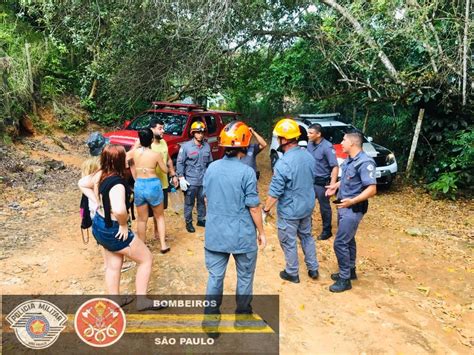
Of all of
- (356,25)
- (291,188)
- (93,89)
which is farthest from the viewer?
(93,89)

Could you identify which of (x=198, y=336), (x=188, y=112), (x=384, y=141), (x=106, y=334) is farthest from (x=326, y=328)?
(x=384, y=141)

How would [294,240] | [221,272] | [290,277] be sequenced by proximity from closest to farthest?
[221,272]
[294,240]
[290,277]

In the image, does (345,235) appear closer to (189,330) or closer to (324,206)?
(324,206)

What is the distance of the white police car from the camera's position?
889cm

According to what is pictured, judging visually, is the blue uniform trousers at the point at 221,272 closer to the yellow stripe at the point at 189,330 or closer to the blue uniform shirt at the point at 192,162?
the yellow stripe at the point at 189,330

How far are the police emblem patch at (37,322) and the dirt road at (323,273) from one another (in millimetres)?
350

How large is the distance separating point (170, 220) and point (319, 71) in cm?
805

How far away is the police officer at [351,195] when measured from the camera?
4.05 meters

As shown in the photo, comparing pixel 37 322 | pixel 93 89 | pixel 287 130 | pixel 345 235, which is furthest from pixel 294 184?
pixel 93 89

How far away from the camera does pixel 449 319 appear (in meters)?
4.04

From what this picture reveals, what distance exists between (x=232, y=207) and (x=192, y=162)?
2578 mm

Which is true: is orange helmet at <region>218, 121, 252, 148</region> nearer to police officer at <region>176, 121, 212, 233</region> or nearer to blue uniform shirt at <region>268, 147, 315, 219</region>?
blue uniform shirt at <region>268, 147, 315, 219</region>

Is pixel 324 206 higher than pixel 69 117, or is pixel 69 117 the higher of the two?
pixel 69 117

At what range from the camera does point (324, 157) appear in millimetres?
5680
